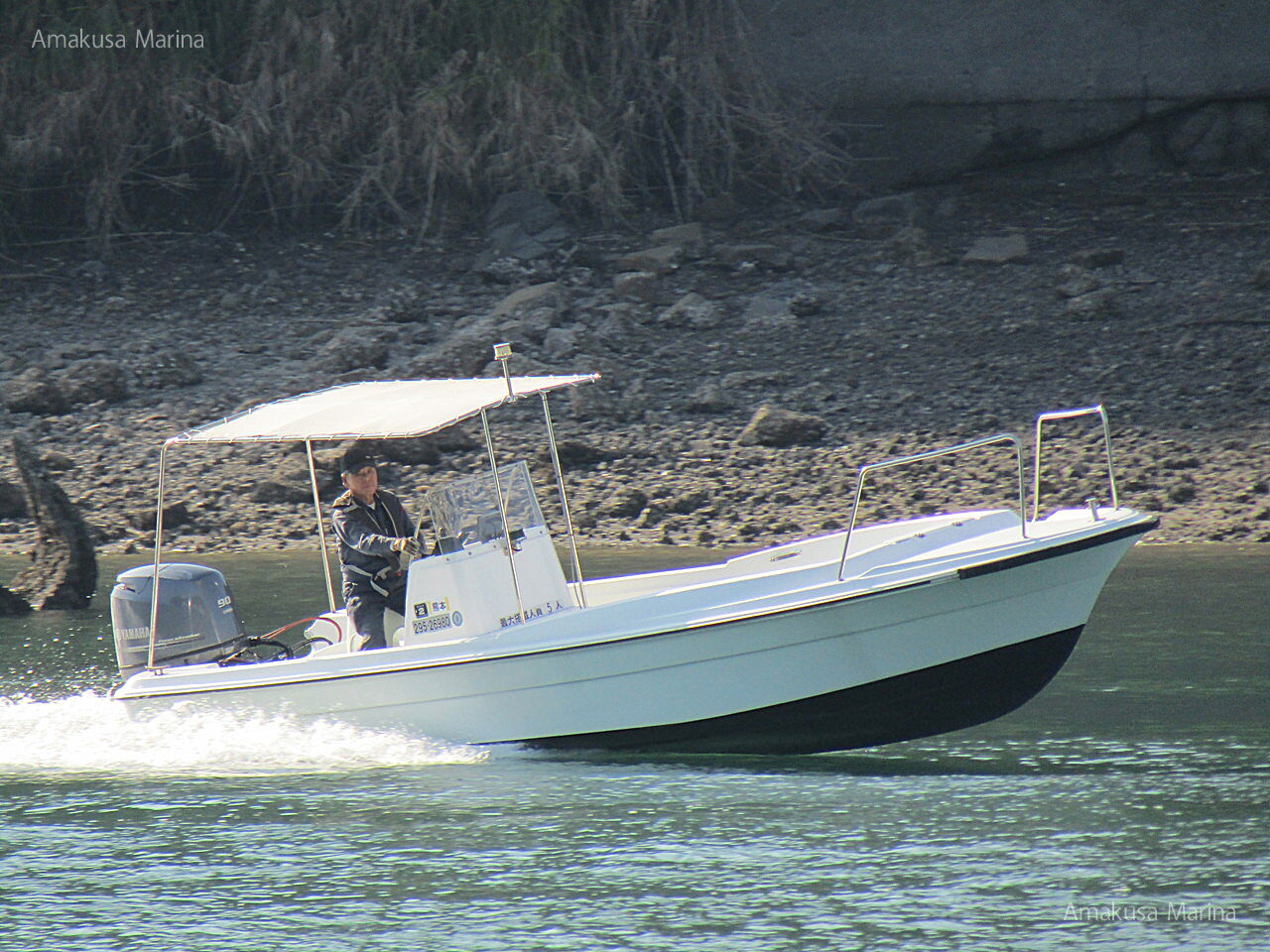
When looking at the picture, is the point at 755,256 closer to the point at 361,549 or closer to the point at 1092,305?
the point at 1092,305

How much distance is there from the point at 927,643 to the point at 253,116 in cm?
1406

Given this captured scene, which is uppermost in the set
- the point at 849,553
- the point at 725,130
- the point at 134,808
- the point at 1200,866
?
the point at 725,130

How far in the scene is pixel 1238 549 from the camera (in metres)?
13.2

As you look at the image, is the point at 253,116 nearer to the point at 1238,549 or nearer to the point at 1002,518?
the point at 1238,549

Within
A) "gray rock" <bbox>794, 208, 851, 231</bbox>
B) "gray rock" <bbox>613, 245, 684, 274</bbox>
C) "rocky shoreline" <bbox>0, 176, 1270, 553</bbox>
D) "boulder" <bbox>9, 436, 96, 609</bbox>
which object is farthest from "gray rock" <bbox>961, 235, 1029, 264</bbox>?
"boulder" <bbox>9, 436, 96, 609</bbox>

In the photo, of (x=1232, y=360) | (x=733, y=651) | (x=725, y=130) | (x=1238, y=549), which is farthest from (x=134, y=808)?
(x=725, y=130)

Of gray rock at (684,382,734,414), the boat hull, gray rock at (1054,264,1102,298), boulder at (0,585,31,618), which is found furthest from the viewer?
gray rock at (1054,264,1102,298)

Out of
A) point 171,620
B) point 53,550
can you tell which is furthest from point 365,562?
point 53,550

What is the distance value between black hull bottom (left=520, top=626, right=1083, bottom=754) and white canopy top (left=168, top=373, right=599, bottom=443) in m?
1.45

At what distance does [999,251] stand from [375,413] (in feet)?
37.6

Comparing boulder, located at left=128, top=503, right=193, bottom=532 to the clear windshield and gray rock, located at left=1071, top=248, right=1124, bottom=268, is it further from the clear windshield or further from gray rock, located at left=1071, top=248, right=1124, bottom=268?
gray rock, located at left=1071, top=248, right=1124, bottom=268

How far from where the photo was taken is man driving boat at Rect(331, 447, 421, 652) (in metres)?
8.08

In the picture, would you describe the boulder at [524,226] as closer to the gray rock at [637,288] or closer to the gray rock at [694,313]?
the gray rock at [637,288]

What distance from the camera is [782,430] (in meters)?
15.5
